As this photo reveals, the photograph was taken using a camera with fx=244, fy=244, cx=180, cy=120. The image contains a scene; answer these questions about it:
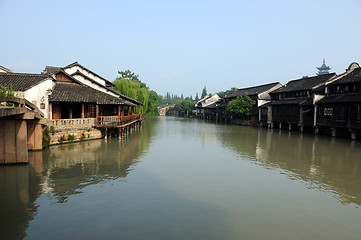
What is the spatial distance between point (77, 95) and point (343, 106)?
2586cm

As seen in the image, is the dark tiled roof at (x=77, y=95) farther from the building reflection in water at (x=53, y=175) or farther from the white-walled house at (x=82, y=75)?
the white-walled house at (x=82, y=75)

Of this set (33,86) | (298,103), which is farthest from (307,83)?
(33,86)

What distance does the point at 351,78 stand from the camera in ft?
83.6

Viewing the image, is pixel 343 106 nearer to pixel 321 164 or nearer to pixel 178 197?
pixel 321 164

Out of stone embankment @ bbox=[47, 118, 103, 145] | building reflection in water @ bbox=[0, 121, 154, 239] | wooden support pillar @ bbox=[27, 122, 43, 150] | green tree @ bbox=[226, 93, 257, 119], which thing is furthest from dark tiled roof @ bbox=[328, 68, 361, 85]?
wooden support pillar @ bbox=[27, 122, 43, 150]

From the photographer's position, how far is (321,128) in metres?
29.7

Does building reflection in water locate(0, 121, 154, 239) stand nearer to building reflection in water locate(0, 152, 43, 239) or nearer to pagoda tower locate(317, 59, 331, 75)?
building reflection in water locate(0, 152, 43, 239)

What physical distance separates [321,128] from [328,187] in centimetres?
2212

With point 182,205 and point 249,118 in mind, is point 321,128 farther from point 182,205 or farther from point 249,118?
point 182,205

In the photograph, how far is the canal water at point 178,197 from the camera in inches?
264

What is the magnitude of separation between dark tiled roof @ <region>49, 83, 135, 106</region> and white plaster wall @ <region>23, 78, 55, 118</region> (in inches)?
22.8

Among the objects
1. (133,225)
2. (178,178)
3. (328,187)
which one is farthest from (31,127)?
(328,187)

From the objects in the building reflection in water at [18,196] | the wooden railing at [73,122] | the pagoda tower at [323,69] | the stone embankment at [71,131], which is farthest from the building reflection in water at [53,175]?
the pagoda tower at [323,69]

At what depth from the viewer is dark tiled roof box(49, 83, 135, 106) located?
66.0ft
